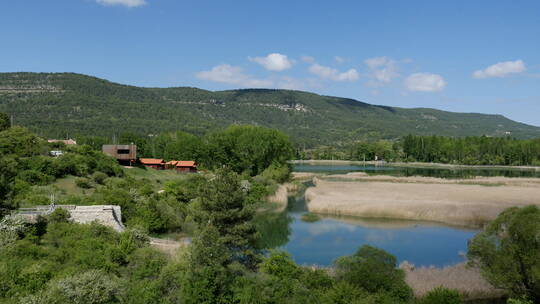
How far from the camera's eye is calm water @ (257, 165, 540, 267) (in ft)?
112

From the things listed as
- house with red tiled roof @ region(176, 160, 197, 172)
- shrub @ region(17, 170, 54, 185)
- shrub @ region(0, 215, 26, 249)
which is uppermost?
shrub @ region(17, 170, 54, 185)

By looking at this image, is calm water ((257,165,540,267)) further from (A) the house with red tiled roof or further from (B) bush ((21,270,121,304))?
(A) the house with red tiled roof

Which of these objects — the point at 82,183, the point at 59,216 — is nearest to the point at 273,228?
the point at 82,183

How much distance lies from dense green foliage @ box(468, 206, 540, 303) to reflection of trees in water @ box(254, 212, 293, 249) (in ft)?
54.0

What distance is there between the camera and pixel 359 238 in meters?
39.4

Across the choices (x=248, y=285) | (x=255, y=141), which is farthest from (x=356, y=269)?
(x=255, y=141)

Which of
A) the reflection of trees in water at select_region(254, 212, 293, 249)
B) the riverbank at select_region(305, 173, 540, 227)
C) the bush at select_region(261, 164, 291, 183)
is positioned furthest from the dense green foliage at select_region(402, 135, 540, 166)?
the reflection of trees in water at select_region(254, 212, 293, 249)

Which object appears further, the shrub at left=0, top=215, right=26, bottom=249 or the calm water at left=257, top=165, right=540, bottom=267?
the calm water at left=257, top=165, right=540, bottom=267

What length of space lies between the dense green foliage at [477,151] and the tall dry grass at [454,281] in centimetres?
13394

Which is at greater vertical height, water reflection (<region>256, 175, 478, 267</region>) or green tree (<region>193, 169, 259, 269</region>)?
green tree (<region>193, 169, 259, 269</region>)

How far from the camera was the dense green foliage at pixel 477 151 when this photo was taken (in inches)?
5846

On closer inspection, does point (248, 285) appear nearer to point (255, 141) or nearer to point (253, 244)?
point (253, 244)

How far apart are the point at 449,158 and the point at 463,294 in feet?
476

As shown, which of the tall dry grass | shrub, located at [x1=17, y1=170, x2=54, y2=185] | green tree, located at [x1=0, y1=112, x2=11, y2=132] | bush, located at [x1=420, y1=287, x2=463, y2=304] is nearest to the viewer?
bush, located at [x1=420, y1=287, x2=463, y2=304]
